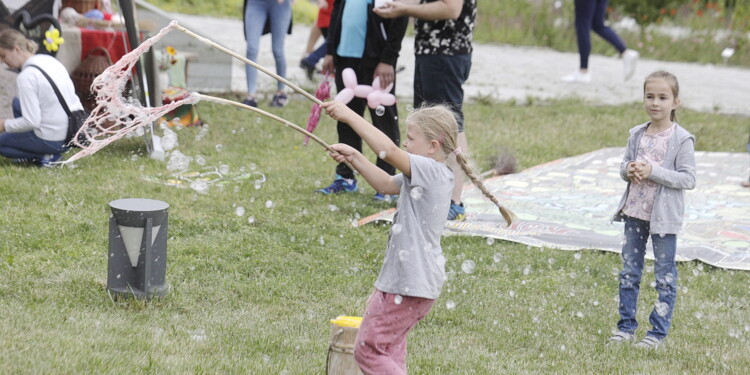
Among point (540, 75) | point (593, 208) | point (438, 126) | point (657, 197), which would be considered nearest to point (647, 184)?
point (657, 197)

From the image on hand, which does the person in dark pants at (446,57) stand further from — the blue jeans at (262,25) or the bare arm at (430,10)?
the blue jeans at (262,25)

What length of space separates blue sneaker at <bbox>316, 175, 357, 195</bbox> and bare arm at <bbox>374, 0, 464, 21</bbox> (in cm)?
131

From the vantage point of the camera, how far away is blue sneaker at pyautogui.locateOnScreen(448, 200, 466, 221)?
5.78 metres

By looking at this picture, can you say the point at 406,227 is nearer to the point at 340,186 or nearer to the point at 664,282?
the point at 664,282

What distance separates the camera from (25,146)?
637cm

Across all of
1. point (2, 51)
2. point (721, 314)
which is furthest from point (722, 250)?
point (2, 51)

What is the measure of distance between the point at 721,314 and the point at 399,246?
6.91ft

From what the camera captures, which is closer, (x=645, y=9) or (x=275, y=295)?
(x=275, y=295)

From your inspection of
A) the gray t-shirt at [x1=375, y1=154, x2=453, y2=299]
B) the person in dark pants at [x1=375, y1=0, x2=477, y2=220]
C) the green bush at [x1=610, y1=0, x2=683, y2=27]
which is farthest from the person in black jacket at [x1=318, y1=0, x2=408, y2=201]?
the green bush at [x1=610, y1=0, x2=683, y2=27]

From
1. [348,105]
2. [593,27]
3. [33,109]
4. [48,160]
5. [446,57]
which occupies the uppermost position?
[446,57]

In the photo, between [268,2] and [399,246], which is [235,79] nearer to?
[268,2]

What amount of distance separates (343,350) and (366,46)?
9.84 feet

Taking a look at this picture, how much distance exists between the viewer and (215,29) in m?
14.8

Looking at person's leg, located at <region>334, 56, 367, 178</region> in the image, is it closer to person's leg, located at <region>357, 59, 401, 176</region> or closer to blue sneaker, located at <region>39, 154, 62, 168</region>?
person's leg, located at <region>357, 59, 401, 176</region>
